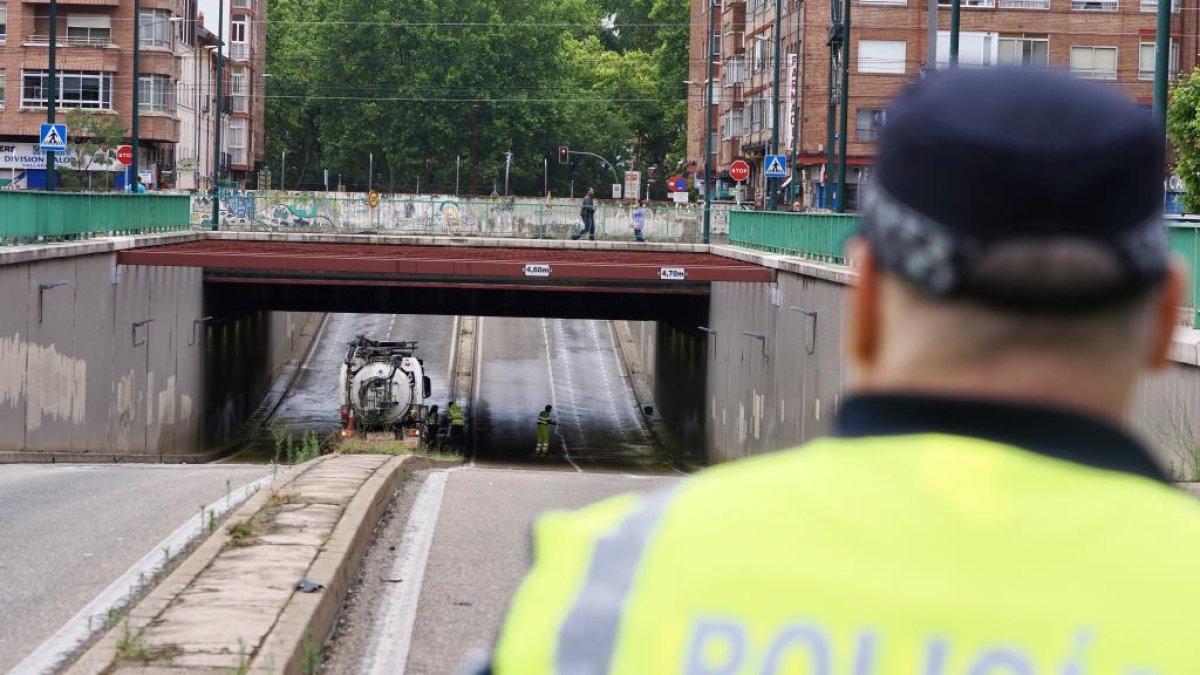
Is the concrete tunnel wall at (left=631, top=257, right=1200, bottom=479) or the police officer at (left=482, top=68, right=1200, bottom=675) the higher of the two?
the police officer at (left=482, top=68, right=1200, bottom=675)

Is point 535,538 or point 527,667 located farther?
point 535,538

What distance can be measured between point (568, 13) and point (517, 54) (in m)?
12.4

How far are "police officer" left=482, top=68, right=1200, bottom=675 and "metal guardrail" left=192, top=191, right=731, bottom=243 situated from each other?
2205 inches

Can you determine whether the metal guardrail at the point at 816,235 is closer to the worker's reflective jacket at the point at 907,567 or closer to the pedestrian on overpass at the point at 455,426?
the pedestrian on overpass at the point at 455,426

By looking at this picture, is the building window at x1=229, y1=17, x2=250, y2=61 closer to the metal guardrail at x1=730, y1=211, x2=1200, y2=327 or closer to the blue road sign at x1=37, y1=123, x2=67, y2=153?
→ the metal guardrail at x1=730, y1=211, x2=1200, y2=327

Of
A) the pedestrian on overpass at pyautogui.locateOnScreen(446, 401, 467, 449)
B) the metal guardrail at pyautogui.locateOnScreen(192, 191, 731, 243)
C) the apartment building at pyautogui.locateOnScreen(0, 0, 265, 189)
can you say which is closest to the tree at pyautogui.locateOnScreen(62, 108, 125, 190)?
the apartment building at pyautogui.locateOnScreen(0, 0, 265, 189)

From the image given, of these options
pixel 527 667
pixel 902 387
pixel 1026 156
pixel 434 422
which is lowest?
pixel 434 422

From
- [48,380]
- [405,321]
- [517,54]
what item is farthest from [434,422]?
[517,54]

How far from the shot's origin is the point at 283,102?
125812 mm

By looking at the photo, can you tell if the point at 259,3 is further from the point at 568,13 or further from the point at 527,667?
the point at 527,667

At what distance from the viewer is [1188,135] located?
41344 mm

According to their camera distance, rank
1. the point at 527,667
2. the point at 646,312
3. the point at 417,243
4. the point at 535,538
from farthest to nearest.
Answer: the point at 417,243 < the point at 646,312 < the point at 535,538 < the point at 527,667

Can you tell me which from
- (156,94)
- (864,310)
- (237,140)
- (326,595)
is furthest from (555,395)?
(864,310)

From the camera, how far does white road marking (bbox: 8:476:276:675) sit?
8.66 meters
